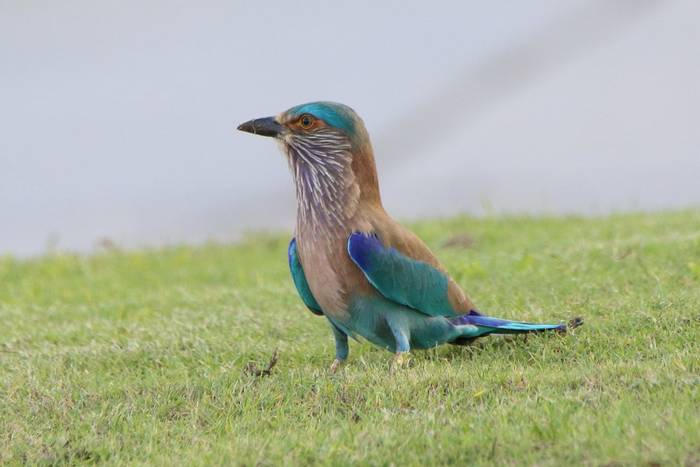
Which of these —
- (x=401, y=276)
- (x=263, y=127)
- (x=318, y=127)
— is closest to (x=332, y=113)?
(x=318, y=127)

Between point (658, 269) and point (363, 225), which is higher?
point (363, 225)

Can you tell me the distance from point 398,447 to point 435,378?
0.90m

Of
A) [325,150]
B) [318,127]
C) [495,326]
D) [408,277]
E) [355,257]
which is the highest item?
[318,127]

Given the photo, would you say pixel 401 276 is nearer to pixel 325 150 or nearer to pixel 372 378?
pixel 372 378

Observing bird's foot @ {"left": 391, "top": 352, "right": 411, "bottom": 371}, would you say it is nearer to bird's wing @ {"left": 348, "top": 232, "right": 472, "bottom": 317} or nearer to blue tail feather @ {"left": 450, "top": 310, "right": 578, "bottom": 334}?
bird's wing @ {"left": 348, "top": 232, "right": 472, "bottom": 317}

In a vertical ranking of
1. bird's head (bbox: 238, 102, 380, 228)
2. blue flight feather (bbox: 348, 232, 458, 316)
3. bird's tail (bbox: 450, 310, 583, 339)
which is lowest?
bird's tail (bbox: 450, 310, 583, 339)

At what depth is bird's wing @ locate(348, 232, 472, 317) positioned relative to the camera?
5926mm

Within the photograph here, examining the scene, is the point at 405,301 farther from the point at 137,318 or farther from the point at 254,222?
the point at 254,222

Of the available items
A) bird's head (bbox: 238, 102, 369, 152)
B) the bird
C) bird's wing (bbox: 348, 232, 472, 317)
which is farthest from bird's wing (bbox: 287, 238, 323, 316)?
bird's head (bbox: 238, 102, 369, 152)

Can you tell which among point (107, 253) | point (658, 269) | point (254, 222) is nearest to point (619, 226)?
point (658, 269)

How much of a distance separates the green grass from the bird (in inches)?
6.1

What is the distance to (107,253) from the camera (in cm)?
1179

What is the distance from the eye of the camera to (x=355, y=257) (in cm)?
591

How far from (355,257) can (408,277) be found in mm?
309
